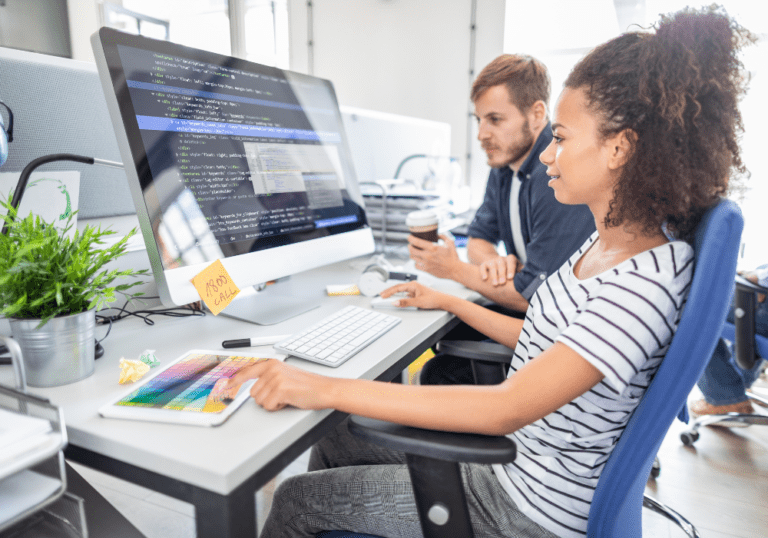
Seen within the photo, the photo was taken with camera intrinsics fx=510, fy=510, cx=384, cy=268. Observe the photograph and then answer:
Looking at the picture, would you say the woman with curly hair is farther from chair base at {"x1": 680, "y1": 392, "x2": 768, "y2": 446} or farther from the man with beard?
chair base at {"x1": 680, "y1": 392, "x2": 768, "y2": 446}

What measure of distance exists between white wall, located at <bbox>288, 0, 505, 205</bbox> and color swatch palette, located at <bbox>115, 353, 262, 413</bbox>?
9.64 feet

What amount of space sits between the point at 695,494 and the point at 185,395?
167 centimetres

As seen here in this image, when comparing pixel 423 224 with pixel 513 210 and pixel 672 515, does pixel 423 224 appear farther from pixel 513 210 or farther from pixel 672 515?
pixel 672 515

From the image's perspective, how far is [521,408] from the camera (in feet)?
2.11

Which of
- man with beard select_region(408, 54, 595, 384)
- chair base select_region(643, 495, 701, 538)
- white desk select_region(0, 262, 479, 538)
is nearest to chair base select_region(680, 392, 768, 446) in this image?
chair base select_region(643, 495, 701, 538)

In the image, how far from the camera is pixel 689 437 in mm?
1901

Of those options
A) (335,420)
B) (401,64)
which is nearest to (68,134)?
(335,420)

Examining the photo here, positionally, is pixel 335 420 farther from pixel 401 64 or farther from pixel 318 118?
pixel 401 64

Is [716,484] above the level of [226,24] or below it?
below

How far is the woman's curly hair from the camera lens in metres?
0.66

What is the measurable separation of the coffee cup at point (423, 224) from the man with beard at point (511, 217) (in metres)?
0.02

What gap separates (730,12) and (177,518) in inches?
65.3

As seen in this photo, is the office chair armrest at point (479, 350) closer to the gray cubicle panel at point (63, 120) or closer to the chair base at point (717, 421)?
the gray cubicle panel at point (63, 120)

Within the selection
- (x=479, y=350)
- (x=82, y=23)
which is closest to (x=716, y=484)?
(x=479, y=350)
